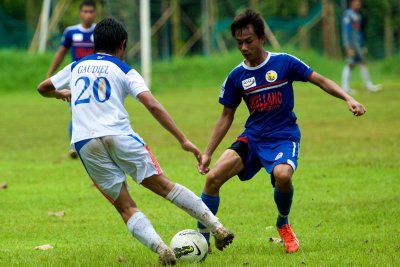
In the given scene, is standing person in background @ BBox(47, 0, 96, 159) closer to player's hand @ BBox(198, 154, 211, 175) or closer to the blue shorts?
the blue shorts

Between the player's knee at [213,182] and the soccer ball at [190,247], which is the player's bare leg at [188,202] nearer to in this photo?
the soccer ball at [190,247]

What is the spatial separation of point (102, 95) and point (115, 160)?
446 mm

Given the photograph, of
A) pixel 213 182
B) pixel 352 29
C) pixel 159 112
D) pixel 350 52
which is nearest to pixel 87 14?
pixel 213 182

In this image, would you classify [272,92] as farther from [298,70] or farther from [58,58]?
[58,58]

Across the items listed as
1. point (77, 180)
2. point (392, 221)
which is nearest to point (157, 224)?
point (392, 221)

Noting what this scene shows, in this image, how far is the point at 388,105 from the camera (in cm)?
1958

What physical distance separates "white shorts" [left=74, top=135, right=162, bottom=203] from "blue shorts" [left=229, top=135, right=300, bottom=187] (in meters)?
1.10

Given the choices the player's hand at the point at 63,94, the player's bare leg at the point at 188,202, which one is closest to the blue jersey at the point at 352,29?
the player's hand at the point at 63,94

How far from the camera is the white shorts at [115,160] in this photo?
6105mm

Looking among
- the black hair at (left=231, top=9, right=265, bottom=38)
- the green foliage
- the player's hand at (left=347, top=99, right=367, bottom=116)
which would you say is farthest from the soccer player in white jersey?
the green foliage

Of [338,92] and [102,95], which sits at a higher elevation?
[102,95]

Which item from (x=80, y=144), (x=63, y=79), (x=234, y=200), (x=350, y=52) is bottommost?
(x=350, y=52)

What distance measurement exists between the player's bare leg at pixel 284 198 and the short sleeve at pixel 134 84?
4.33ft

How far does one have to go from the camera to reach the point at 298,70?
7.15m
